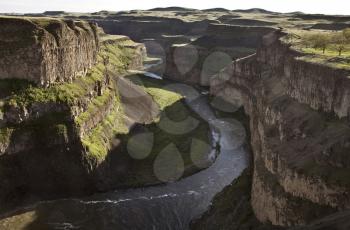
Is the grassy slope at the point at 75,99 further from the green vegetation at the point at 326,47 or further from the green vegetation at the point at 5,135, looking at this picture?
the green vegetation at the point at 326,47

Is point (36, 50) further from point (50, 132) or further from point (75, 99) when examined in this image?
point (50, 132)

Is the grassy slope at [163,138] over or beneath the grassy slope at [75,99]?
beneath

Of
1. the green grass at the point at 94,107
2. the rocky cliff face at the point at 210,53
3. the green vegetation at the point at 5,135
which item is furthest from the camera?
the rocky cliff face at the point at 210,53

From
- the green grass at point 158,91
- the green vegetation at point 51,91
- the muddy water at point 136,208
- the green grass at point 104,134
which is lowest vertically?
the green grass at point 158,91

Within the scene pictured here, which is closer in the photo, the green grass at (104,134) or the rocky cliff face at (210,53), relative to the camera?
the green grass at (104,134)

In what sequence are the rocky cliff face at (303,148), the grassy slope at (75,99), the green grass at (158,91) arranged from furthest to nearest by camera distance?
the green grass at (158,91) → the grassy slope at (75,99) → the rocky cliff face at (303,148)

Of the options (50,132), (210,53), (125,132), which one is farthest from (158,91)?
(50,132)

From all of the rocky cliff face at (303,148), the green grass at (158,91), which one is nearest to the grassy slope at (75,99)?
the rocky cliff face at (303,148)
